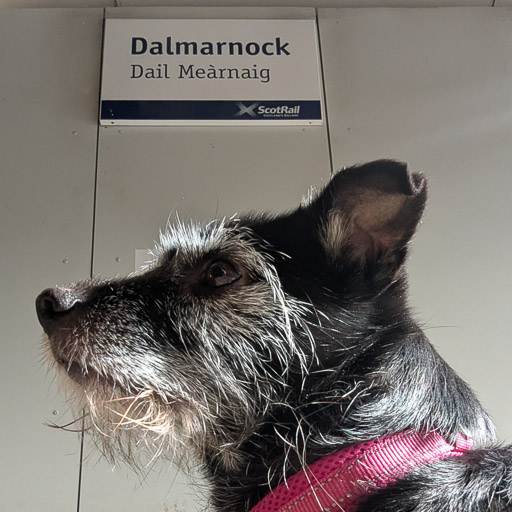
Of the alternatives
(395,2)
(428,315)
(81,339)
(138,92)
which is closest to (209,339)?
(81,339)

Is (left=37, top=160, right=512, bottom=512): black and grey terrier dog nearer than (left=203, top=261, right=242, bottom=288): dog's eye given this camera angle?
Yes

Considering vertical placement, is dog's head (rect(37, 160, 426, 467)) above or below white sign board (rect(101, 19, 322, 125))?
below

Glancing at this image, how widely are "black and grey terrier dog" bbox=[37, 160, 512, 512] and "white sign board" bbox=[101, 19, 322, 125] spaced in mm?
1538

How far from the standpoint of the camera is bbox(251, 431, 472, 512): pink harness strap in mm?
763

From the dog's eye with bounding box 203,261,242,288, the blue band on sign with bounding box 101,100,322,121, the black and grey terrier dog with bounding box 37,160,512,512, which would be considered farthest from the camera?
the blue band on sign with bounding box 101,100,322,121

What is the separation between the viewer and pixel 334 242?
1.02 m

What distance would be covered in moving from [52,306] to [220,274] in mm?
317

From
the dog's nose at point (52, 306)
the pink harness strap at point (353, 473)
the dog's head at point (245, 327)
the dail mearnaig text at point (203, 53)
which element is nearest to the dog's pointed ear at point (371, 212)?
the dog's head at point (245, 327)

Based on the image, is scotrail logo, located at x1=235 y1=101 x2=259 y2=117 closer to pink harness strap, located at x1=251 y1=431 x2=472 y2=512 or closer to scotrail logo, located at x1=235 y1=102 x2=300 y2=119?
scotrail logo, located at x1=235 y1=102 x2=300 y2=119

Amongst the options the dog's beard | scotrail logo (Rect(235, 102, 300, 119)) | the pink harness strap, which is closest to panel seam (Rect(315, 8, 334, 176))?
scotrail logo (Rect(235, 102, 300, 119))

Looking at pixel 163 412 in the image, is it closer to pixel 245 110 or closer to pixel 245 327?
pixel 245 327

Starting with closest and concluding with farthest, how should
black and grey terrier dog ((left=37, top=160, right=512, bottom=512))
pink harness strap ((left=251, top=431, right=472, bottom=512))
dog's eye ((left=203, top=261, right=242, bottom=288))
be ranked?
pink harness strap ((left=251, top=431, right=472, bottom=512)) < black and grey terrier dog ((left=37, top=160, right=512, bottom=512)) < dog's eye ((left=203, top=261, right=242, bottom=288))

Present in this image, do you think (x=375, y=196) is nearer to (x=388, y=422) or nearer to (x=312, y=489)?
(x=388, y=422)

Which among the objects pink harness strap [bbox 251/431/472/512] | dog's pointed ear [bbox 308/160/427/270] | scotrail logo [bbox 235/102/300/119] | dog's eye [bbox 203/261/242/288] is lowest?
pink harness strap [bbox 251/431/472/512]
